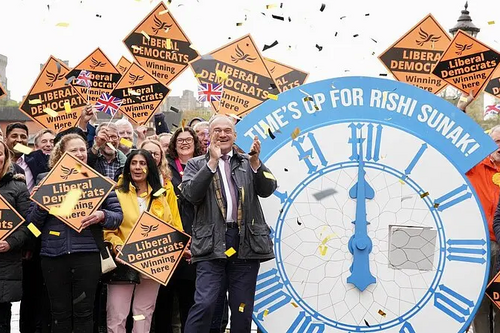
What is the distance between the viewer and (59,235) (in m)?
6.86

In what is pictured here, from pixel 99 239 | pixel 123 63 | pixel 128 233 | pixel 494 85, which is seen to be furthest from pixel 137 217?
pixel 123 63

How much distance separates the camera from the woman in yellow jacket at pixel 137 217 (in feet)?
23.7

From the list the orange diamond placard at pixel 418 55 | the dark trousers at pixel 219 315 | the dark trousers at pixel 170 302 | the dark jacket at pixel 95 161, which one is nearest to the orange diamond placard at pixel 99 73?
the dark jacket at pixel 95 161

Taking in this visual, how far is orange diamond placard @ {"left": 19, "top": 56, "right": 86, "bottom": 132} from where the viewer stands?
32.9 feet

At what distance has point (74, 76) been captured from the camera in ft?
32.9

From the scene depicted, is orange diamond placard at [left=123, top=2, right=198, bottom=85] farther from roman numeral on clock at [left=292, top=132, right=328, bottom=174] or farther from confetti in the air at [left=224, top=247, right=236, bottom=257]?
confetti in the air at [left=224, top=247, right=236, bottom=257]

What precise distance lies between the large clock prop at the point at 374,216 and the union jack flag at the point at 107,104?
340 cm

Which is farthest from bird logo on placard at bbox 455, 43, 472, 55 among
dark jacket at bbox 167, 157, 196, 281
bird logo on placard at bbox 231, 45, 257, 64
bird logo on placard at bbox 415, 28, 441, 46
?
dark jacket at bbox 167, 157, 196, 281

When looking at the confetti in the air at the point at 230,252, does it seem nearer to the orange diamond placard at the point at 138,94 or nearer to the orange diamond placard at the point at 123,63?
the orange diamond placard at the point at 138,94

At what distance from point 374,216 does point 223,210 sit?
4.14 ft

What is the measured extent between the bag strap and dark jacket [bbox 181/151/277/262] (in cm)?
87

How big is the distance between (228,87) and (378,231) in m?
3.90

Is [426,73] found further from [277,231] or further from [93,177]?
[93,177]

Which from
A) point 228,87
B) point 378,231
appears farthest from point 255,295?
point 228,87
